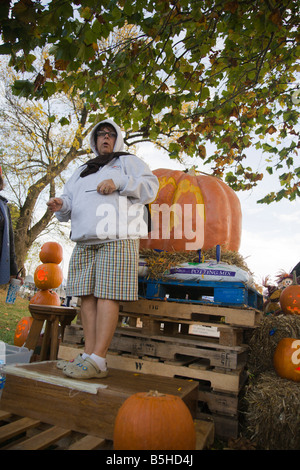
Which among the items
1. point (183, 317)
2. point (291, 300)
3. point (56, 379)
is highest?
point (291, 300)

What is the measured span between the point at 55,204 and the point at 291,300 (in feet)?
8.24

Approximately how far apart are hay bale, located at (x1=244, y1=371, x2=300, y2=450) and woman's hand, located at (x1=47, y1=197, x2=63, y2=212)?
1.98 meters

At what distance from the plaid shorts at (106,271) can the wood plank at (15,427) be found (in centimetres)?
84

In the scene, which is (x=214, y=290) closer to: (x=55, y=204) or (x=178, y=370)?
(x=178, y=370)

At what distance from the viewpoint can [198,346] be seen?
103 inches

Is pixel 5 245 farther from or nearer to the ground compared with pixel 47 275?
farther from the ground

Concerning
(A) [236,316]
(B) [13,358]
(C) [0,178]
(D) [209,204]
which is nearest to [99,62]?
(C) [0,178]

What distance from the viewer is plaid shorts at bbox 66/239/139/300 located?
7.68 feet

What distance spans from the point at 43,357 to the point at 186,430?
2.61 metres

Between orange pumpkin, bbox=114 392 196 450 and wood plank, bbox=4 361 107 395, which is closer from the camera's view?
orange pumpkin, bbox=114 392 196 450

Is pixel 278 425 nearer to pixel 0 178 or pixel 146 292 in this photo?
pixel 146 292

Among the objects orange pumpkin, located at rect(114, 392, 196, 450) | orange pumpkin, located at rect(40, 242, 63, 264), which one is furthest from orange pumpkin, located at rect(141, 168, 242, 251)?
orange pumpkin, located at rect(40, 242, 63, 264)

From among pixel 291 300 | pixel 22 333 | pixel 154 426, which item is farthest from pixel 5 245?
pixel 291 300

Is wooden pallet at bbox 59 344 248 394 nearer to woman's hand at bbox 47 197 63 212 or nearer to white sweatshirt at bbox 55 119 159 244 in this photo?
white sweatshirt at bbox 55 119 159 244
